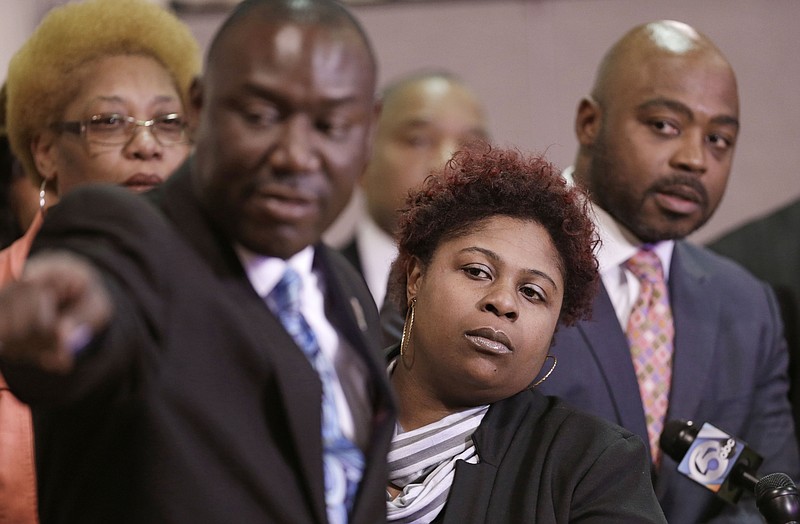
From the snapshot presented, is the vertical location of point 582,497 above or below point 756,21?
below

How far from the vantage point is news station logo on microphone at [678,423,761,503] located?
2.01m

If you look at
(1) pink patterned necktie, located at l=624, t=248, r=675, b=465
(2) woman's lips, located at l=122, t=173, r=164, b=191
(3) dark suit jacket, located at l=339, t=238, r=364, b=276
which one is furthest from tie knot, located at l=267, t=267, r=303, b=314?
(3) dark suit jacket, located at l=339, t=238, r=364, b=276

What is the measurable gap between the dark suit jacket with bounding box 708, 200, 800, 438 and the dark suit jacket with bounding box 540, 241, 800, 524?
0.22m

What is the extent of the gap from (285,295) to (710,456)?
1151 millimetres

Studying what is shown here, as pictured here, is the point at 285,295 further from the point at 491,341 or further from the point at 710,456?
the point at 710,456

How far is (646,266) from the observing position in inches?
94.4

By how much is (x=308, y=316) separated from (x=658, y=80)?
4.84 feet

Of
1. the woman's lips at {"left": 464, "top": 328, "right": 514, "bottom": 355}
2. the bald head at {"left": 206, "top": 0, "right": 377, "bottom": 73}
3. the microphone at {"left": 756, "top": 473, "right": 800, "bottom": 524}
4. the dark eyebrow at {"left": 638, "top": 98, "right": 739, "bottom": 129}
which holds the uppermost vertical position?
the bald head at {"left": 206, "top": 0, "right": 377, "bottom": 73}

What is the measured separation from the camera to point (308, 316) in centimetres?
115

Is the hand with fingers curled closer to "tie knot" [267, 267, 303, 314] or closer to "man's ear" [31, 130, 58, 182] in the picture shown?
"tie knot" [267, 267, 303, 314]

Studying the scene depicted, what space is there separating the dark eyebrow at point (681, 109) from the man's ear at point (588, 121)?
0.14 m

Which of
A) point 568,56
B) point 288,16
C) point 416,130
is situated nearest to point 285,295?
point 288,16

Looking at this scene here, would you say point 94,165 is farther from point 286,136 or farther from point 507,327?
point 286,136

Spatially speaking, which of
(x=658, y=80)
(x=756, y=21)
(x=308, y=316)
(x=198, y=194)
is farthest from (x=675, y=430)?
(x=756, y=21)
